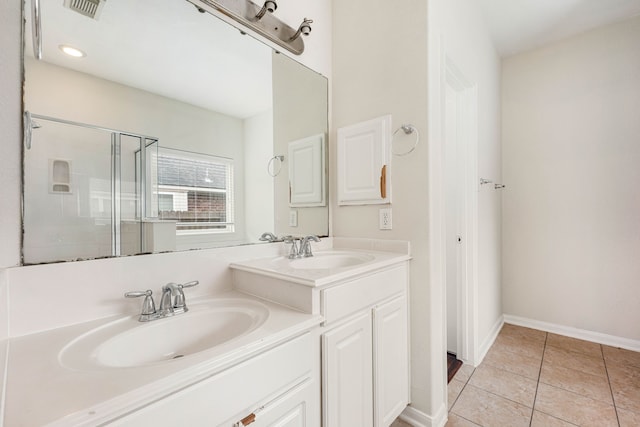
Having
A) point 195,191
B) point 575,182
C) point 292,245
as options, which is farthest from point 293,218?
point 575,182

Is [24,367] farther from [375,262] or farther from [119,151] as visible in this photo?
[375,262]

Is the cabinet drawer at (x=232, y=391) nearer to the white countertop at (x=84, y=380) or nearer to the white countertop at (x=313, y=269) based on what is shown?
the white countertop at (x=84, y=380)

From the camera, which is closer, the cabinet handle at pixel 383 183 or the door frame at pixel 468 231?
the cabinet handle at pixel 383 183

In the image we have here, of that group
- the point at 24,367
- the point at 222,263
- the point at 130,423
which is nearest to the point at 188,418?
the point at 130,423

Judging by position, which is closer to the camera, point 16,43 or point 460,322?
point 16,43

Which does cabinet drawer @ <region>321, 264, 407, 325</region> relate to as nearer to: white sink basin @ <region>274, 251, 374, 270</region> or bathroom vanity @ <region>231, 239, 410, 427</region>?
bathroom vanity @ <region>231, 239, 410, 427</region>

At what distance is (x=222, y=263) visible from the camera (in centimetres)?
125

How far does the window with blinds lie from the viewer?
1.08m

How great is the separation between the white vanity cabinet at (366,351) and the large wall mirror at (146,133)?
0.61 meters

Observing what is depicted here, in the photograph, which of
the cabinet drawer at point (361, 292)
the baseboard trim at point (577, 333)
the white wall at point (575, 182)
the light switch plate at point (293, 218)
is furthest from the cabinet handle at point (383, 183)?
the baseboard trim at point (577, 333)

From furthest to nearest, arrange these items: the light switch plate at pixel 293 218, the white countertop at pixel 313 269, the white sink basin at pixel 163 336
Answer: the light switch plate at pixel 293 218 → the white countertop at pixel 313 269 → the white sink basin at pixel 163 336

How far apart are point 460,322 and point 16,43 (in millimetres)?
2721

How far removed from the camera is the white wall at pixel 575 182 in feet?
7.39

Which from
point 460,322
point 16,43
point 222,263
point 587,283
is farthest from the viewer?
point 587,283
